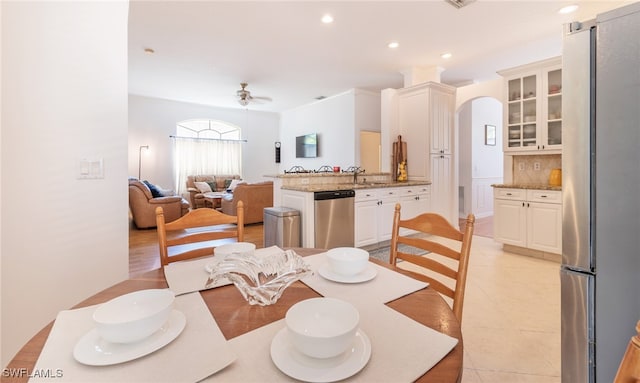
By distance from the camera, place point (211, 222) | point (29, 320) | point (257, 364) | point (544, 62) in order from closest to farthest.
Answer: point (257, 364)
point (29, 320)
point (211, 222)
point (544, 62)

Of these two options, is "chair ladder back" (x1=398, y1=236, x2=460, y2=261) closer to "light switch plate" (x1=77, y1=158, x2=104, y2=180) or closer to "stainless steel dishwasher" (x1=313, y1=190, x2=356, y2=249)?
"light switch plate" (x1=77, y1=158, x2=104, y2=180)

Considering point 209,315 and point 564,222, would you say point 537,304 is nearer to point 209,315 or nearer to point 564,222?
point 564,222

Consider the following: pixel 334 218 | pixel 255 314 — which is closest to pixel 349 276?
pixel 255 314

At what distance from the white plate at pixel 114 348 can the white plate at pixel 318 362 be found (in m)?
0.26

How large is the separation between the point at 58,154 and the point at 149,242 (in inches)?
125

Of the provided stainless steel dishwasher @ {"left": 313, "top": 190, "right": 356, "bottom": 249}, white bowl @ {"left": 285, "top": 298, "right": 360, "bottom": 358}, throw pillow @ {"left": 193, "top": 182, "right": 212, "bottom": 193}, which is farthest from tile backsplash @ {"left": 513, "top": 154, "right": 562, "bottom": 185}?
throw pillow @ {"left": 193, "top": 182, "right": 212, "bottom": 193}

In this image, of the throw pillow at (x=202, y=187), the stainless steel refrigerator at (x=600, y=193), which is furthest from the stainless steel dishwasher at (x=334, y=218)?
the throw pillow at (x=202, y=187)

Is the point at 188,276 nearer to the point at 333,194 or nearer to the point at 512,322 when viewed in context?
the point at 512,322

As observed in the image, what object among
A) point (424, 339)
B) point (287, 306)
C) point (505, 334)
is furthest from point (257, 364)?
point (505, 334)

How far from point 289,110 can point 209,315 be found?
812 centimetres

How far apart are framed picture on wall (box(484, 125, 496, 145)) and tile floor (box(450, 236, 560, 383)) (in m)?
3.58

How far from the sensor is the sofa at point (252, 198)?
17.4ft

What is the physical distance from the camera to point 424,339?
0.68m

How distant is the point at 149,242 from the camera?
4.24m
